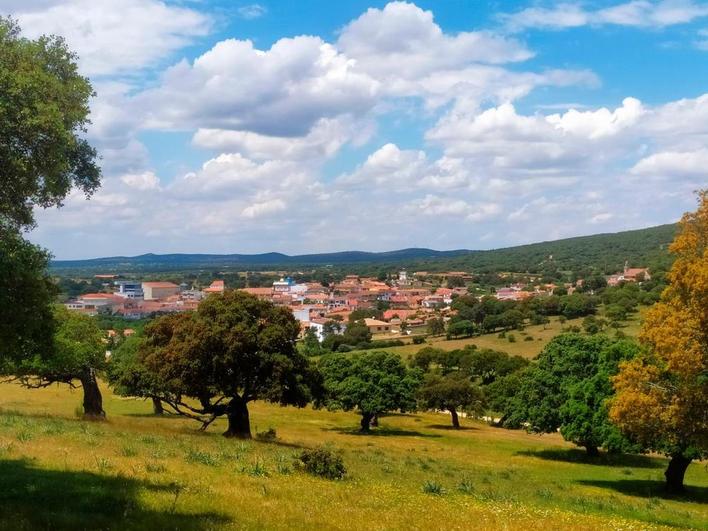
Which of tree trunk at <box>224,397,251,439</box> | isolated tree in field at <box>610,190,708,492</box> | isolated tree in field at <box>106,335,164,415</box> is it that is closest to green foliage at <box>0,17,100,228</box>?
isolated tree in field at <box>610,190,708,492</box>

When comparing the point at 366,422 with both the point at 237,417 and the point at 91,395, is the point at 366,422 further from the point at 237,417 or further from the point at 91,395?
the point at 91,395

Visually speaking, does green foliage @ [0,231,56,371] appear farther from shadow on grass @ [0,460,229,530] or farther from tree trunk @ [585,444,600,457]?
tree trunk @ [585,444,600,457]

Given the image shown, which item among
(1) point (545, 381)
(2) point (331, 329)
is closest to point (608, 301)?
(2) point (331, 329)

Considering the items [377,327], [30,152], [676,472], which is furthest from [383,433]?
[377,327]

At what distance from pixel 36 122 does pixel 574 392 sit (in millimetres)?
39089

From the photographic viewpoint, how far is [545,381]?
48.7 m

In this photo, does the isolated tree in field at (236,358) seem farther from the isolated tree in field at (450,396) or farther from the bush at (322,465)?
the isolated tree in field at (450,396)

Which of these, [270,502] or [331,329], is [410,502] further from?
[331,329]

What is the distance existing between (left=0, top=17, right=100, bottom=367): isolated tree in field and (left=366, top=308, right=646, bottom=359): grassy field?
108771 mm

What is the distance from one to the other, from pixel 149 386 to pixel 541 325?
128 m

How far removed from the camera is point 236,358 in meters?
35.9

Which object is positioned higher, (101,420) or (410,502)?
(410,502)

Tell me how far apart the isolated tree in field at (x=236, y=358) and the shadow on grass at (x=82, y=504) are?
→ 1976 cm

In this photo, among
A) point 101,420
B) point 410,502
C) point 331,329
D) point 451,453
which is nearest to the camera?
point 410,502
